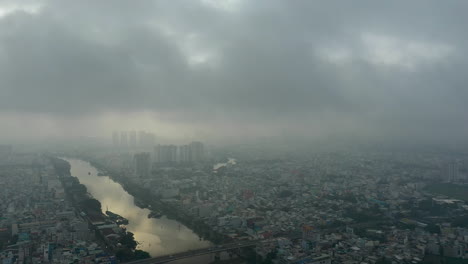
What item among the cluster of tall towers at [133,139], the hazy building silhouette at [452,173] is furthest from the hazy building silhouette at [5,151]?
the hazy building silhouette at [452,173]

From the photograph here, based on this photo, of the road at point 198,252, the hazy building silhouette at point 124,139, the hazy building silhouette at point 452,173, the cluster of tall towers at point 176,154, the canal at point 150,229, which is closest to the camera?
the road at point 198,252

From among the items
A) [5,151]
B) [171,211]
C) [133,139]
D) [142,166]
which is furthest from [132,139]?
[171,211]

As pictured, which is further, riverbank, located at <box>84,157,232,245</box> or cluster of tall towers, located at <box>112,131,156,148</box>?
cluster of tall towers, located at <box>112,131,156,148</box>

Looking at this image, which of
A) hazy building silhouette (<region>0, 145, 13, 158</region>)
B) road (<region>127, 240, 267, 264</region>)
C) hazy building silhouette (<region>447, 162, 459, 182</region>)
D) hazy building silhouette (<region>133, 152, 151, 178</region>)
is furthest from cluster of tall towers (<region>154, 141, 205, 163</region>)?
road (<region>127, 240, 267, 264</region>)

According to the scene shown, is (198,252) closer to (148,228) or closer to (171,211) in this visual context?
(148,228)

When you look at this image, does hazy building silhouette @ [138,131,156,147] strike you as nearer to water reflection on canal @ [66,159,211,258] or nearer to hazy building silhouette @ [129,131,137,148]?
hazy building silhouette @ [129,131,137,148]

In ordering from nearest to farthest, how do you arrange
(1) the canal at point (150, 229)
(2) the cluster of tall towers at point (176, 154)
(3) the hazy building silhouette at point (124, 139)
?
(1) the canal at point (150, 229), (2) the cluster of tall towers at point (176, 154), (3) the hazy building silhouette at point (124, 139)

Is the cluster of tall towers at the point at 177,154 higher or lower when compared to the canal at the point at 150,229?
higher

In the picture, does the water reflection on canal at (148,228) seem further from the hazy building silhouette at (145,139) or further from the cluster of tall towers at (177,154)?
the hazy building silhouette at (145,139)
